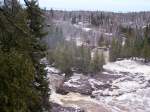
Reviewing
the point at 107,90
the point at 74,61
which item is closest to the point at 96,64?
the point at 74,61

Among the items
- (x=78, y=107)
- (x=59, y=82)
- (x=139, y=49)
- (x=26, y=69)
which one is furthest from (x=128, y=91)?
(x=26, y=69)

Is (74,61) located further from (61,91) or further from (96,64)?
(61,91)

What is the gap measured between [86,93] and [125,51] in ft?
103

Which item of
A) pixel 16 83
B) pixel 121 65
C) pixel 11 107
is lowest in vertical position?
pixel 121 65

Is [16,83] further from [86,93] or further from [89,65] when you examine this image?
[89,65]

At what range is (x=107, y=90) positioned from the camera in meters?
45.8

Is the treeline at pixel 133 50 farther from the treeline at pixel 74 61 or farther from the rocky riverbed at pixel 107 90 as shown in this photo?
the treeline at pixel 74 61

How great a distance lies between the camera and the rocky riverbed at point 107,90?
3466 centimetres

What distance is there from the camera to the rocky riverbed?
3466 cm

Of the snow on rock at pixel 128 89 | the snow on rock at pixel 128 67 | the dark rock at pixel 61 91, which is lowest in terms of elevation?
the snow on rock at pixel 128 67

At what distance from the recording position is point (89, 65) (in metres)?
58.8

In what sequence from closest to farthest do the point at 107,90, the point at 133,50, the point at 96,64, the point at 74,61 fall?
the point at 107,90
the point at 96,64
the point at 74,61
the point at 133,50

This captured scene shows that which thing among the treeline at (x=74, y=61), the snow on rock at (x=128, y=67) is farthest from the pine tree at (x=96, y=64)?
the snow on rock at (x=128, y=67)

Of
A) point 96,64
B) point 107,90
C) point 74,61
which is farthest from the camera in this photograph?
point 74,61
